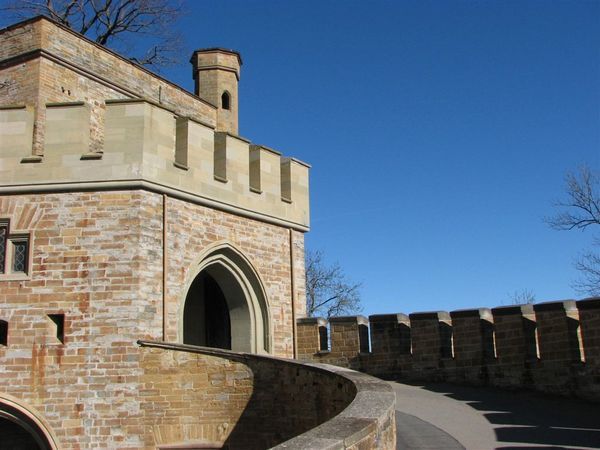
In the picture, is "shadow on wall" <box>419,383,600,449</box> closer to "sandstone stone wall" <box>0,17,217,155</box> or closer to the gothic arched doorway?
the gothic arched doorway

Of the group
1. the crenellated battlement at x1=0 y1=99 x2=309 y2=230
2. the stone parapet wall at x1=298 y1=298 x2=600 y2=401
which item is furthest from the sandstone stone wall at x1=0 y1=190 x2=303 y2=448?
the stone parapet wall at x1=298 y1=298 x2=600 y2=401

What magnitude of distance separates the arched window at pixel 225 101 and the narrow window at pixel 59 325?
28.4 feet

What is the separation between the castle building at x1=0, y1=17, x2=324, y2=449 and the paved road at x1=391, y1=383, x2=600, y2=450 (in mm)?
2717

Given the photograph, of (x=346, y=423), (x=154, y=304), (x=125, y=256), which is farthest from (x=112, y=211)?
(x=346, y=423)

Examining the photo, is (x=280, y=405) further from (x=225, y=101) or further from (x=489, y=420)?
(x=225, y=101)

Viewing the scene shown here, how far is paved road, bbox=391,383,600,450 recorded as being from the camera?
8.27 meters

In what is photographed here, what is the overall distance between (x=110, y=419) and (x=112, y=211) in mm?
3131

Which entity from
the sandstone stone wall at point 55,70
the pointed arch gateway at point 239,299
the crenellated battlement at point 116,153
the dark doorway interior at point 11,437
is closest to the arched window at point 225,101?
the sandstone stone wall at point 55,70

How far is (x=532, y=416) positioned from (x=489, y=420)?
0.69 meters

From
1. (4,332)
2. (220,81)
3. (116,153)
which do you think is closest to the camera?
(4,332)

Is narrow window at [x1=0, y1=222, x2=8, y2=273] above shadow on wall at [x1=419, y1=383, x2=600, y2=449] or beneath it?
above

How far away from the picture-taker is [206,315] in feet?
48.2

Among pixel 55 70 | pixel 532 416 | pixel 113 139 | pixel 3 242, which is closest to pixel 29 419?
pixel 3 242

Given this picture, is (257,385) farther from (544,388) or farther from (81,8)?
(81,8)
